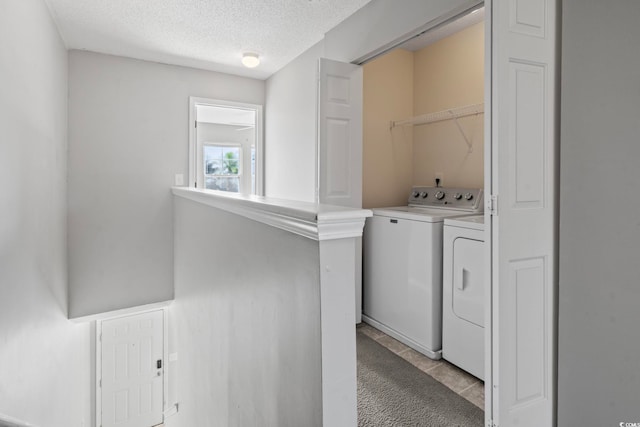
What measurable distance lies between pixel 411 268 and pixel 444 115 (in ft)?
4.76

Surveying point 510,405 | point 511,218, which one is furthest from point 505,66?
point 510,405

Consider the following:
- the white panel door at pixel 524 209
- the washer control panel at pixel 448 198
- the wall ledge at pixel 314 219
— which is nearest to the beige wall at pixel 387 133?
the washer control panel at pixel 448 198

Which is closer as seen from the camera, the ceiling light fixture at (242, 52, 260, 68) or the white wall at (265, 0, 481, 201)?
the white wall at (265, 0, 481, 201)

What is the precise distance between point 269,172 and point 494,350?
3.20 metres

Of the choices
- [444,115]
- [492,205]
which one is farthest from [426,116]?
[492,205]

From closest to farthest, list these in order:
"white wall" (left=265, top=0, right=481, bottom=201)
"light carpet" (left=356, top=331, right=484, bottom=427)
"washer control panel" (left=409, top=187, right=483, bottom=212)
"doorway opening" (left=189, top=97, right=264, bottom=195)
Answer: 1. "light carpet" (left=356, top=331, right=484, bottom=427)
2. "white wall" (left=265, top=0, right=481, bottom=201)
3. "washer control panel" (left=409, top=187, right=483, bottom=212)
4. "doorway opening" (left=189, top=97, right=264, bottom=195)

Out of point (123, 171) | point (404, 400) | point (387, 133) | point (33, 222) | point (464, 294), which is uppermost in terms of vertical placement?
point (387, 133)

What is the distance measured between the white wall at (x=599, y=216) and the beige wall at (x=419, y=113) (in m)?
1.39

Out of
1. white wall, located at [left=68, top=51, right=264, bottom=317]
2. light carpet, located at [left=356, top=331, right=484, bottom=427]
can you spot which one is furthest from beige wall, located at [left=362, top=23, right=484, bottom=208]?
white wall, located at [left=68, top=51, right=264, bottom=317]

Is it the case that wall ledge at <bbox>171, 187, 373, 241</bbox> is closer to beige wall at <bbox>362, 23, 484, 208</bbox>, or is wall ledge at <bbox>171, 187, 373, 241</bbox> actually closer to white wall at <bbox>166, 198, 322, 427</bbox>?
white wall at <bbox>166, 198, 322, 427</bbox>

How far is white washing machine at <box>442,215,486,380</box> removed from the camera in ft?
6.82

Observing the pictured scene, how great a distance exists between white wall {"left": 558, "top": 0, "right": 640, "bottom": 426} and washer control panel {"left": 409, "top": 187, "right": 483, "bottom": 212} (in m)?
1.17

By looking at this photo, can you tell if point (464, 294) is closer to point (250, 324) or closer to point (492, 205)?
point (492, 205)

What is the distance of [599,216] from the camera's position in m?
1.42
